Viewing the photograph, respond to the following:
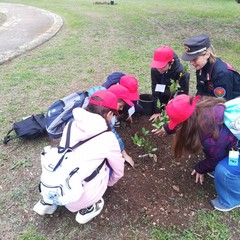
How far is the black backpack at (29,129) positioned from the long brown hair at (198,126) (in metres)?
1.81

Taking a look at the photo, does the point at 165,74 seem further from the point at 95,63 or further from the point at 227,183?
the point at 95,63

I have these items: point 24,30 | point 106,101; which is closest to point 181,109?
point 106,101

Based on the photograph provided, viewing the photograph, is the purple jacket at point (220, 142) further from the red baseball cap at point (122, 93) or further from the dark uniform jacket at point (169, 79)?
the dark uniform jacket at point (169, 79)

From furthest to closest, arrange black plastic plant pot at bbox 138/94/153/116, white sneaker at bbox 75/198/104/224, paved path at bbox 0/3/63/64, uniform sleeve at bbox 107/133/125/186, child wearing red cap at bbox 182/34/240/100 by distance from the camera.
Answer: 1. paved path at bbox 0/3/63/64
2. black plastic plant pot at bbox 138/94/153/116
3. child wearing red cap at bbox 182/34/240/100
4. white sneaker at bbox 75/198/104/224
5. uniform sleeve at bbox 107/133/125/186

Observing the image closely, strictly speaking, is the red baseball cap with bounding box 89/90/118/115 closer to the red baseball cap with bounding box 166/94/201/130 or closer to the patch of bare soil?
the red baseball cap with bounding box 166/94/201/130

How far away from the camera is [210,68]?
311 cm

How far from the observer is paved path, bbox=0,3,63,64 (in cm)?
717

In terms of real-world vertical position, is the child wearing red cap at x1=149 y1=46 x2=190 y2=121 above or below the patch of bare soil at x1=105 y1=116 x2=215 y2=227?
above

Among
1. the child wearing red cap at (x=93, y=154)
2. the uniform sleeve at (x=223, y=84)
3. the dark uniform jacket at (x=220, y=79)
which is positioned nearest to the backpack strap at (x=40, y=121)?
the child wearing red cap at (x=93, y=154)

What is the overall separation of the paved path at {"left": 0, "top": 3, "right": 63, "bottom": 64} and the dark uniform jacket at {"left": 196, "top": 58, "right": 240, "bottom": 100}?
4.49 m

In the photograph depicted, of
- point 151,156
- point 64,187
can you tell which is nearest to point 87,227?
point 64,187

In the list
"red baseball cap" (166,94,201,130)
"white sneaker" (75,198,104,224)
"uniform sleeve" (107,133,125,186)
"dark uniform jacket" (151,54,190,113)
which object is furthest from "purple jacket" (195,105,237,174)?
"dark uniform jacket" (151,54,190,113)

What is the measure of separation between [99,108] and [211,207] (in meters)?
1.32

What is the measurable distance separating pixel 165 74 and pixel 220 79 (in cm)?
65
